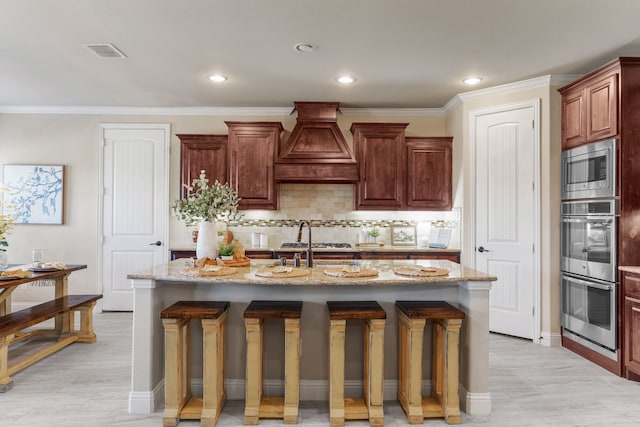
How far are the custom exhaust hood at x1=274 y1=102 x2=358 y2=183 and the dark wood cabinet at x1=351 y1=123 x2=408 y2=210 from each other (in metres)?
0.17

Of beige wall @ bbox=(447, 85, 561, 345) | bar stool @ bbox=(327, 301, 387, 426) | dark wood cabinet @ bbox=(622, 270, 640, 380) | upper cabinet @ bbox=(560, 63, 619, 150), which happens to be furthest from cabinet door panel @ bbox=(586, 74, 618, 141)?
bar stool @ bbox=(327, 301, 387, 426)

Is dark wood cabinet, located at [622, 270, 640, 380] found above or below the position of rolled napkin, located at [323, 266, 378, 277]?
below

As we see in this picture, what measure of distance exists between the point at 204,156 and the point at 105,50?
175 cm

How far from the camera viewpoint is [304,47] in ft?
10.8

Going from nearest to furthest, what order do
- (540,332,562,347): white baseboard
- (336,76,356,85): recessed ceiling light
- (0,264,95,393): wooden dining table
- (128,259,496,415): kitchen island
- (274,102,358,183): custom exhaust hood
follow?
(128,259,496,415): kitchen island → (0,264,95,393): wooden dining table → (540,332,562,347): white baseboard → (336,76,356,85): recessed ceiling light → (274,102,358,183): custom exhaust hood

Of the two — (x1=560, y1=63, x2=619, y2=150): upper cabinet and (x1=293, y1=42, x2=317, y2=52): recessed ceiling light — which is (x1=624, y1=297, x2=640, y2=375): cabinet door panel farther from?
(x1=293, y1=42, x2=317, y2=52): recessed ceiling light

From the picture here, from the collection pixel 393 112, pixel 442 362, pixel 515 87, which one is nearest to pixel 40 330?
pixel 442 362

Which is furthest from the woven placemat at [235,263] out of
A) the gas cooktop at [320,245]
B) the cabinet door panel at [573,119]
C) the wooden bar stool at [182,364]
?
the cabinet door panel at [573,119]

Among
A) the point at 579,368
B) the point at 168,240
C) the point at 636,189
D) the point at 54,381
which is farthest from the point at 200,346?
the point at 636,189

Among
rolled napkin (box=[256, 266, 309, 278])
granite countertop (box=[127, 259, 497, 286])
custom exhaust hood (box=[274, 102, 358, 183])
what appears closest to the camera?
granite countertop (box=[127, 259, 497, 286])

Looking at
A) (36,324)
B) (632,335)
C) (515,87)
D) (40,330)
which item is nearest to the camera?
(632,335)

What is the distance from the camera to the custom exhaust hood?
4.78 metres

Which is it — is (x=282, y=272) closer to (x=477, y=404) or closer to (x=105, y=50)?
(x=477, y=404)

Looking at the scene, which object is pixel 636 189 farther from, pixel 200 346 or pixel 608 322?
pixel 200 346
